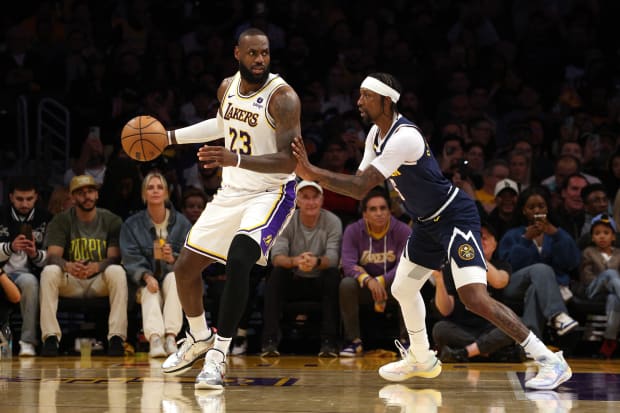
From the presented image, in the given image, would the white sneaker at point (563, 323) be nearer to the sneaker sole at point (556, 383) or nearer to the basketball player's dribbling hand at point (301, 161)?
the sneaker sole at point (556, 383)

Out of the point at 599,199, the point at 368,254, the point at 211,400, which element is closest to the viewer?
the point at 211,400

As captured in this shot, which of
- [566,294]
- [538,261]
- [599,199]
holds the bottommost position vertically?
[566,294]

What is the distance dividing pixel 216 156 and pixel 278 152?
49 centimetres

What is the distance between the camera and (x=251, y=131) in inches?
239

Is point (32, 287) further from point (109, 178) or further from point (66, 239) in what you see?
point (109, 178)

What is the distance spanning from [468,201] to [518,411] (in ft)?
4.80

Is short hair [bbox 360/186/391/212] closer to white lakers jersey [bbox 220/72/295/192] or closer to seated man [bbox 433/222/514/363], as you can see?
seated man [bbox 433/222/514/363]

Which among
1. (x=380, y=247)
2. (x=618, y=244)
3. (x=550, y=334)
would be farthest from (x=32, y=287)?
(x=618, y=244)

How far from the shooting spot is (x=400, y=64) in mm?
11852

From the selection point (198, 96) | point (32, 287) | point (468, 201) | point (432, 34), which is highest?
point (432, 34)

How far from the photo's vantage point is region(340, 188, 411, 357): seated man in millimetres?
8383

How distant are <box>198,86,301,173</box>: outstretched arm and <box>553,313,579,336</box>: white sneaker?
3.20 metres

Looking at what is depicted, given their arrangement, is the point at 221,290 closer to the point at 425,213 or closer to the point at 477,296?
the point at 425,213

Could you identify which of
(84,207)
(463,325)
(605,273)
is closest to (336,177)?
(463,325)
